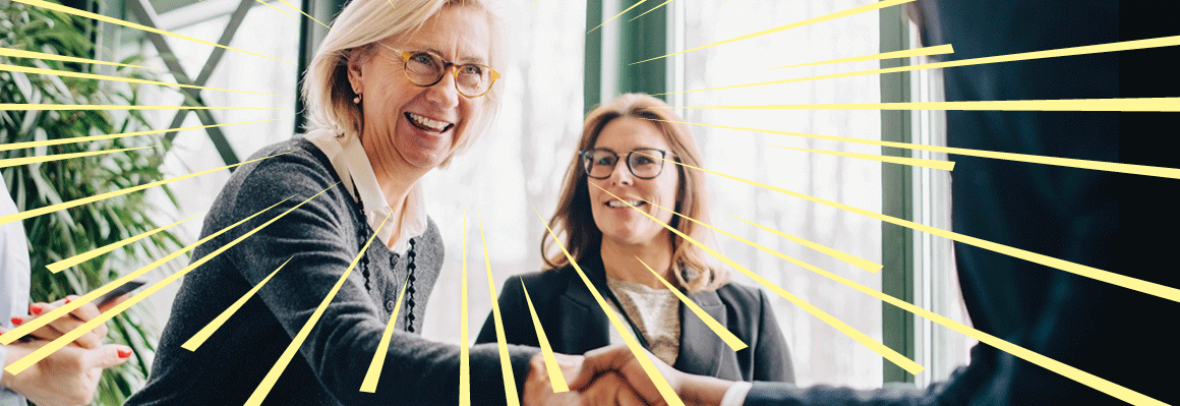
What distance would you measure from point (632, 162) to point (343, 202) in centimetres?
32

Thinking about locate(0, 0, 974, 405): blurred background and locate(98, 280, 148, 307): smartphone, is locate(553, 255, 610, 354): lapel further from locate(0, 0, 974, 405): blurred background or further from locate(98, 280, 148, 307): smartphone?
locate(98, 280, 148, 307): smartphone

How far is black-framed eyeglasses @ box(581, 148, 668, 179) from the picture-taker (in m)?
0.77

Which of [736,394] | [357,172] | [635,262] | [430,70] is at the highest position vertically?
[430,70]

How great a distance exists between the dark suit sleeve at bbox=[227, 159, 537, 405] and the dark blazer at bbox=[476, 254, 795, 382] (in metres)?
0.13

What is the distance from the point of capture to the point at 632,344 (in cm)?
71

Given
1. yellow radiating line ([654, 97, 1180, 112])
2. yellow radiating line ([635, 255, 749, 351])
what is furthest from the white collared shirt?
yellow radiating line ([654, 97, 1180, 112])

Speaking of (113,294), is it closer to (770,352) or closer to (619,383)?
(619,383)

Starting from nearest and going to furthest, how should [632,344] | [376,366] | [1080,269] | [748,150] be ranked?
1. [1080,269]
2. [376,366]
3. [632,344]
4. [748,150]

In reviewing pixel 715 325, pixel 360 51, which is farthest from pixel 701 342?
pixel 360 51

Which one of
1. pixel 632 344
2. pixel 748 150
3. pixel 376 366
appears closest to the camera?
pixel 376 366

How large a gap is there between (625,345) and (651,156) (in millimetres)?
222

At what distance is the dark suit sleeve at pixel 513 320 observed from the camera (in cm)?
75

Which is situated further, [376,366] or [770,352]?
[770,352]

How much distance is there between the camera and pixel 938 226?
2.52 ft
